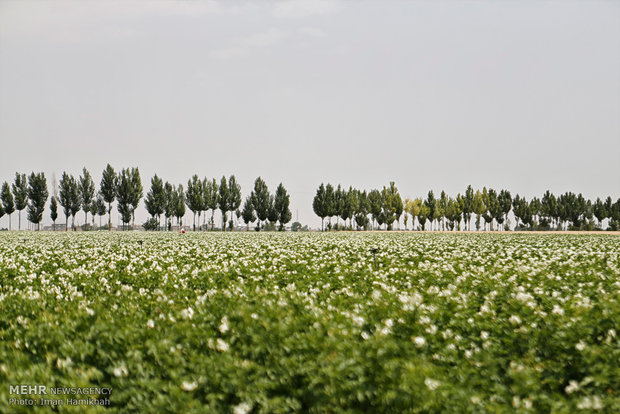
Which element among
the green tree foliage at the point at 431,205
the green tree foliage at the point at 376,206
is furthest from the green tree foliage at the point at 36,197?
the green tree foliage at the point at 431,205

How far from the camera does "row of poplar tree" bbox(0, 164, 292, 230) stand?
89.5m

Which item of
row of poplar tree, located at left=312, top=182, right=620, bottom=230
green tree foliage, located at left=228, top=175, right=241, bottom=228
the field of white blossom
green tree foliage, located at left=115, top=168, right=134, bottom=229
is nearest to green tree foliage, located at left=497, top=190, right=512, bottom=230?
row of poplar tree, located at left=312, top=182, right=620, bottom=230

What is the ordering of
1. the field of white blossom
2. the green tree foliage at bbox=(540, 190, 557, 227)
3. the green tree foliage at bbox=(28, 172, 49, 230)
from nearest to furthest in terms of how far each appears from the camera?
the field of white blossom → the green tree foliage at bbox=(28, 172, 49, 230) → the green tree foliage at bbox=(540, 190, 557, 227)

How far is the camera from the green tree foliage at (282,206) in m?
95.0

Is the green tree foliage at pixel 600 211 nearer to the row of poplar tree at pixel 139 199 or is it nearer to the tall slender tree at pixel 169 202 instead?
the row of poplar tree at pixel 139 199

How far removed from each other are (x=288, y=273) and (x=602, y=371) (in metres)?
8.81

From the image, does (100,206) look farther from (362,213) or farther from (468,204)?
(468,204)

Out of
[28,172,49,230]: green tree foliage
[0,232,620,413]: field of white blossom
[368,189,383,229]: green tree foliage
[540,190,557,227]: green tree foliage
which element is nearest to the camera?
[0,232,620,413]: field of white blossom

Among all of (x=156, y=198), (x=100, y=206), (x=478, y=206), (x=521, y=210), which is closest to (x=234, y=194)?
(x=156, y=198)

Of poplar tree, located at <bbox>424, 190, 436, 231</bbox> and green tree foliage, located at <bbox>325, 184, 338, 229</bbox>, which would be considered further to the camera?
poplar tree, located at <bbox>424, 190, 436, 231</bbox>

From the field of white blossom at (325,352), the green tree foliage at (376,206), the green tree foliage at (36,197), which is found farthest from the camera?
the green tree foliage at (376,206)

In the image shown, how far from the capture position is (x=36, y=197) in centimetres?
8900

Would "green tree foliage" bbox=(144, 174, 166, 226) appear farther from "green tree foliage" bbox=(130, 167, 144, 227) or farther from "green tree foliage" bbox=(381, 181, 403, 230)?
"green tree foliage" bbox=(381, 181, 403, 230)

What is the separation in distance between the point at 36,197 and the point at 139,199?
2096cm
